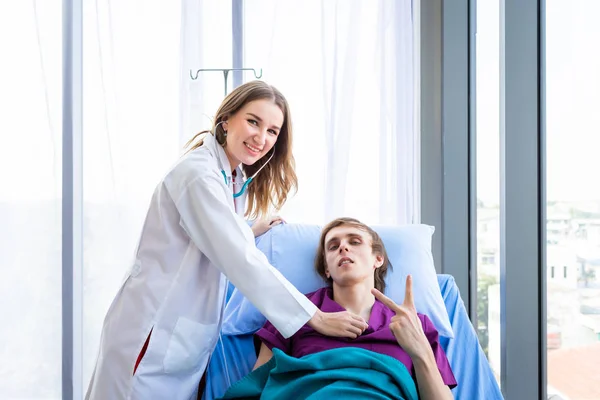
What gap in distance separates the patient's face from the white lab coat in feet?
0.63

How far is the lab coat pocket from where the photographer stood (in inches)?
53.3

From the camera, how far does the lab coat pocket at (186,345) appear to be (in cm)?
135

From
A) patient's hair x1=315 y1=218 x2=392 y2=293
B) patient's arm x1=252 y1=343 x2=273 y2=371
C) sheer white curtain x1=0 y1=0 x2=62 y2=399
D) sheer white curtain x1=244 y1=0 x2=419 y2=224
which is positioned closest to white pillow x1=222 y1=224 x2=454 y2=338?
patient's hair x1=315 y1=218 x2=392 y2=293

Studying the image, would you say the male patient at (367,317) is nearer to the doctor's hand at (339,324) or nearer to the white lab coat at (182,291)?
the doctor's hand at (339,324)

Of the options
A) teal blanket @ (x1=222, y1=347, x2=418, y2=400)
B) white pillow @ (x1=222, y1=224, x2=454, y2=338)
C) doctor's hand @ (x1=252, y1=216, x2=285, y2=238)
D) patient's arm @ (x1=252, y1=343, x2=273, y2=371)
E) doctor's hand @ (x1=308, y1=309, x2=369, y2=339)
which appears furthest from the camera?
doctor's hand @ (x1=252, y1=216, x2=285, y2=238)

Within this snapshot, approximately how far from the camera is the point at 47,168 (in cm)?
252

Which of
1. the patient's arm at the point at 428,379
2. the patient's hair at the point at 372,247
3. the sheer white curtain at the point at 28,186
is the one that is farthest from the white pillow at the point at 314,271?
the sheer white curtain at the point at 28,186

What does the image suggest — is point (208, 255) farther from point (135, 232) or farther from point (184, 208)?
point (135, 232)

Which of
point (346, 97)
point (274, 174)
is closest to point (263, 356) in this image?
point (274, 174)

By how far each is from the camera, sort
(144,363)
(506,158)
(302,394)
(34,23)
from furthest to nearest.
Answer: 1. (34,23)
2. (506,158)
3. (144,363)
4. (302,394)

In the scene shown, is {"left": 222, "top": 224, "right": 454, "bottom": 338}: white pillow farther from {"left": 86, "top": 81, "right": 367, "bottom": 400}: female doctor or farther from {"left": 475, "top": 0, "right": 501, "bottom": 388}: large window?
{"left": 475, "top": 0, "right": 501, "bottom": 388}: large window

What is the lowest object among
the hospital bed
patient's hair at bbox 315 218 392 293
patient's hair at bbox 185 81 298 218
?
the hospital bed

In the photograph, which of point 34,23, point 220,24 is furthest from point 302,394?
point 34,23

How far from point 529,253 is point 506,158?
0.28 metres
